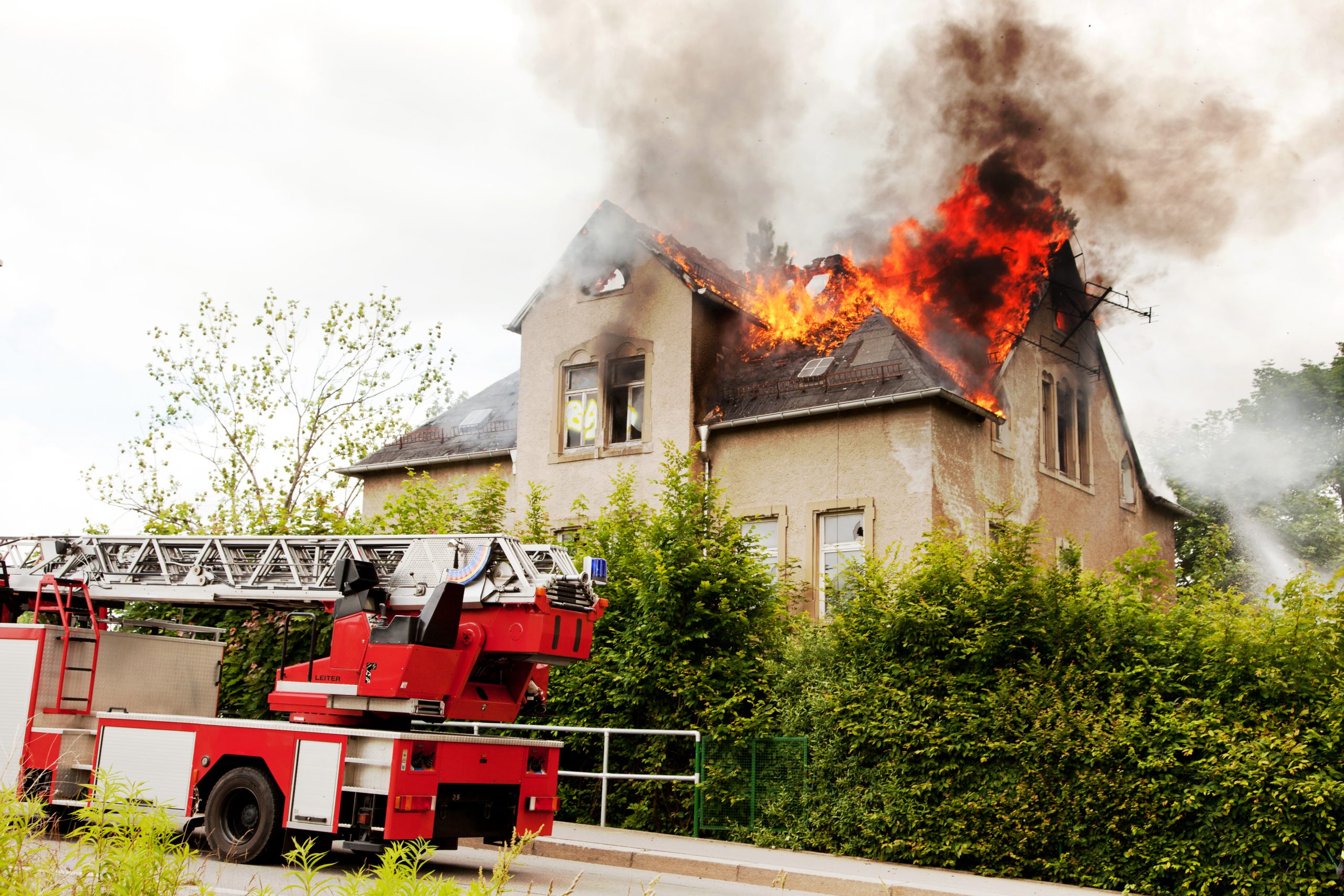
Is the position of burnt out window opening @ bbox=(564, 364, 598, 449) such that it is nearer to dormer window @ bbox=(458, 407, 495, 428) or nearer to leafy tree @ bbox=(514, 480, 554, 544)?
leafy tree @ bbox=(514, 480, 554, 544)

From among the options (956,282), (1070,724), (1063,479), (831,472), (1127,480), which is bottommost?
(1070,724)

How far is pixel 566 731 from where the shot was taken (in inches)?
642

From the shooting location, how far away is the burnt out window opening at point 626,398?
2359 centimetres

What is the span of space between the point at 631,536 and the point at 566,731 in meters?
2.90

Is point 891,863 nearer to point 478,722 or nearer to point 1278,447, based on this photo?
point 478,722

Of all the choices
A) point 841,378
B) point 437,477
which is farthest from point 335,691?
point 437,477

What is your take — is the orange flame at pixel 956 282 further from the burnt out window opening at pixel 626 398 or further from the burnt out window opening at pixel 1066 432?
the burnt out window opening at pixel 1066 432

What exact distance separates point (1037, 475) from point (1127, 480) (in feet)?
15.6

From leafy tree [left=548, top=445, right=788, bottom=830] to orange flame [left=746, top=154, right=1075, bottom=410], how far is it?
766cm

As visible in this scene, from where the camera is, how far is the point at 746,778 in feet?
47.6

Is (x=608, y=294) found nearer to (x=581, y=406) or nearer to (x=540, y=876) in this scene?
(x=581, y=406)

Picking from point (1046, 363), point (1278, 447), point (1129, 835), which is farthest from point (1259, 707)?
point (1278, 447)

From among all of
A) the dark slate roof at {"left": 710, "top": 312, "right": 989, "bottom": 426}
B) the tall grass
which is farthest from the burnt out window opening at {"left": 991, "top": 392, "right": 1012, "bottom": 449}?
the tall grass

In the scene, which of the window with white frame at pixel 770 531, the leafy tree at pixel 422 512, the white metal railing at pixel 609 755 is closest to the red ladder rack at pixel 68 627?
the white metal railing at pixel 609 755
